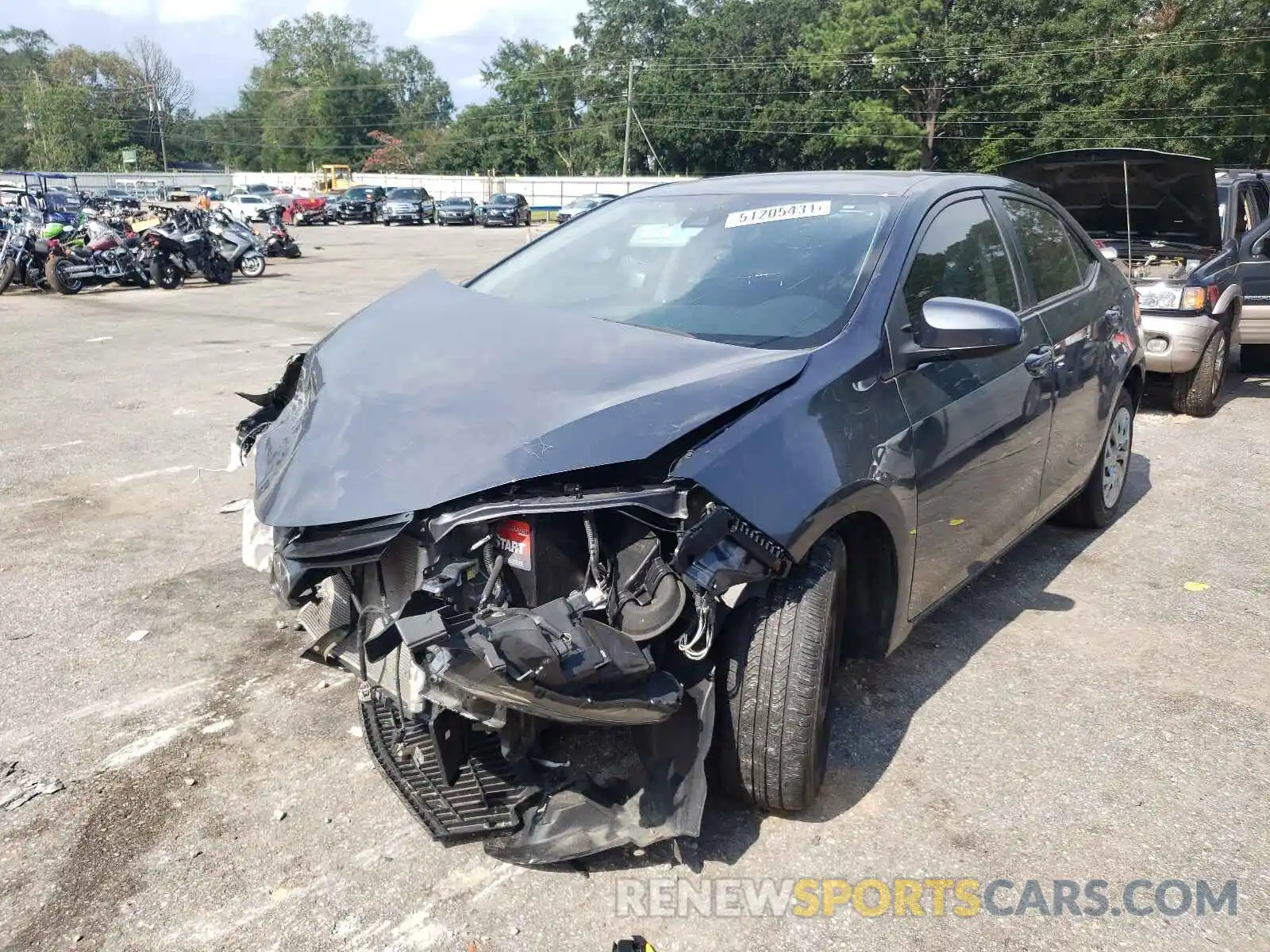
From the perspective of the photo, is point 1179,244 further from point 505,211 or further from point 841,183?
point 505,211

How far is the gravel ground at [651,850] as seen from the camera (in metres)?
2.43

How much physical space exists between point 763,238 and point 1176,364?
5.57 metres

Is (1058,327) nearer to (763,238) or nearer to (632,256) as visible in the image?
(763,238)

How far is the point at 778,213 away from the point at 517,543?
5.98 feet

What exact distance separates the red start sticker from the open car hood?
672 centimetres

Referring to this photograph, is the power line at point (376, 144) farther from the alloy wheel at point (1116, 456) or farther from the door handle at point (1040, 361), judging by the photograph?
the door handle at point (1040, 361)

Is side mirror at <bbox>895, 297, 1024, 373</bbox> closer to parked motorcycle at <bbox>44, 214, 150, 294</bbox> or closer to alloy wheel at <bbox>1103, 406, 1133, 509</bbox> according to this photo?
alloy wheel at <bbox>1103, 406, 1133, 509</bbox>

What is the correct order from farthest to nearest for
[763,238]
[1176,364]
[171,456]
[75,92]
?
[75,92]
[1176,364]
[171,456]
[763,238]

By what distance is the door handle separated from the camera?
3781mm

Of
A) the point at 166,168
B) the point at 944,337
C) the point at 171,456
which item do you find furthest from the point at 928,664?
the point at 166,168

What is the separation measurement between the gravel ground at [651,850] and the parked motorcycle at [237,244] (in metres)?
14.8

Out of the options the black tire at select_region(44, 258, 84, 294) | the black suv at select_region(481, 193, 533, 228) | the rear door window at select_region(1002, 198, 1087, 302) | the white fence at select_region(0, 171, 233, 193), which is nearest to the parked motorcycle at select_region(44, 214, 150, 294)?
the black tire at select_region(44, 258, 84, 294)

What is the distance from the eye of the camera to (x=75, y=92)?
278ft

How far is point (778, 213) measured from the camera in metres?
3.60
